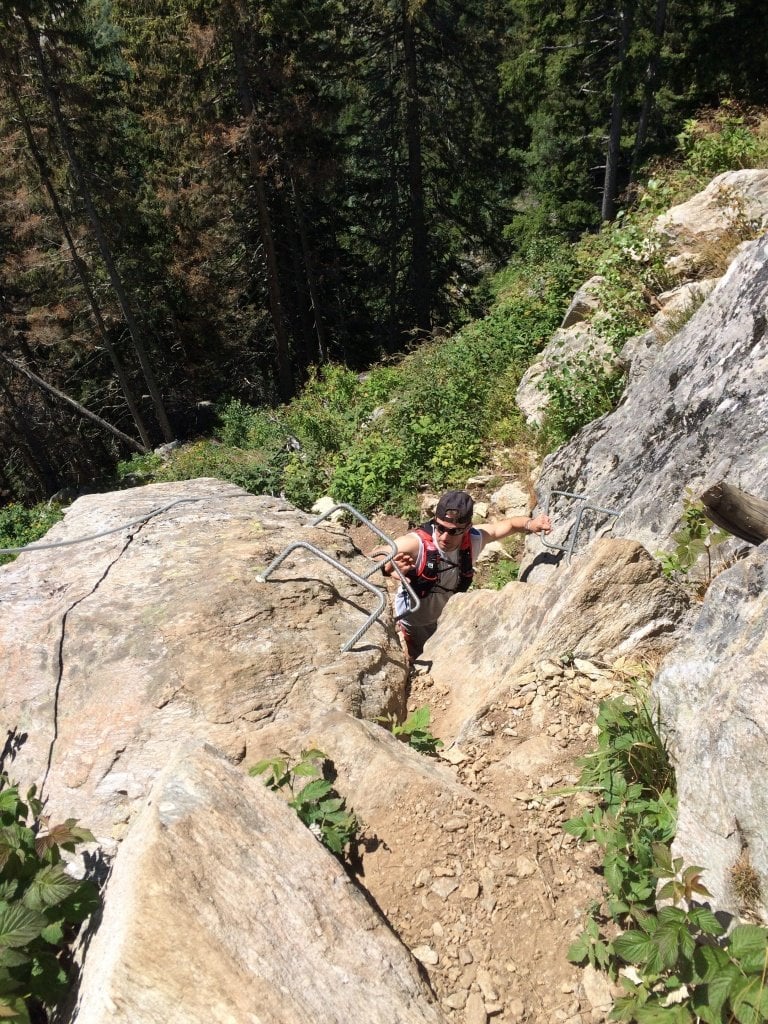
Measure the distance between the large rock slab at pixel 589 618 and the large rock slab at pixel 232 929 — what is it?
1445 mm

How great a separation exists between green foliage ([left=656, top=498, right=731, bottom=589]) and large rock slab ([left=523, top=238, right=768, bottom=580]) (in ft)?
0.73

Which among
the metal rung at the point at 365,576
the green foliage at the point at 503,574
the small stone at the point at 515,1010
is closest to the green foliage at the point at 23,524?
the green foliage at the point at 503,574

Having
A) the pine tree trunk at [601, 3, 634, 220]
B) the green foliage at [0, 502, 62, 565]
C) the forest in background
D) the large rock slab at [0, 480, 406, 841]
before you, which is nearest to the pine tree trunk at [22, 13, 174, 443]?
the forest in background

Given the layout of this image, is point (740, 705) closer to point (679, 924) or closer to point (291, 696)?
point (679, 924)

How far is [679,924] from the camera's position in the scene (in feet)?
6.61

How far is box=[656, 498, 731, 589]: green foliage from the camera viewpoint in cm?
361

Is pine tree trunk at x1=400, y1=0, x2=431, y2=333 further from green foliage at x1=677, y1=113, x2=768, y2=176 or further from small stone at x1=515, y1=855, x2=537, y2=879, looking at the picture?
small stone at x1=515, y1=855, x2=537, y2=879

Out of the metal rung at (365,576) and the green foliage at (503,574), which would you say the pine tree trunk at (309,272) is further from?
the metal rung at (365,576)

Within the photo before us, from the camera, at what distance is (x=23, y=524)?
15.3 m

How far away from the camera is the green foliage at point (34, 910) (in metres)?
1.86

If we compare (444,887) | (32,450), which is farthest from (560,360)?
(32,450)

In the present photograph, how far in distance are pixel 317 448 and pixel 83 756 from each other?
24.5 feet

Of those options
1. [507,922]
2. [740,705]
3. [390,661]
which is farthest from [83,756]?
[740,705]

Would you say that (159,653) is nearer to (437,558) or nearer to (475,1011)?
(437,558)
